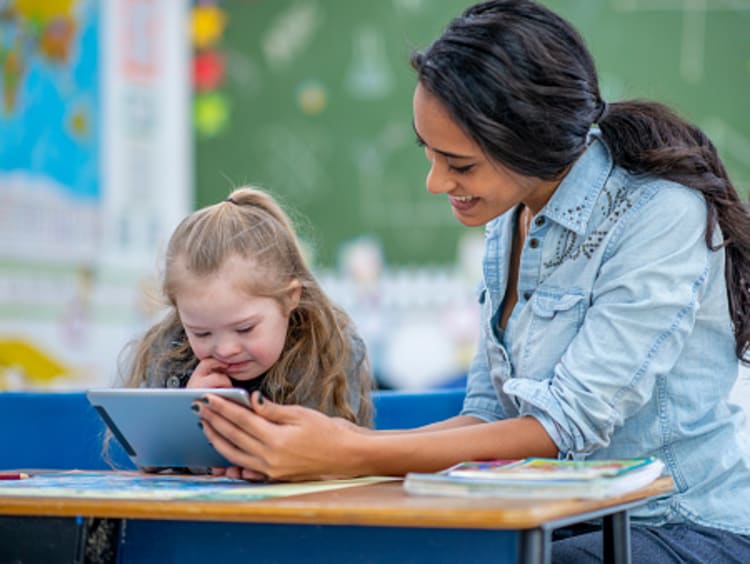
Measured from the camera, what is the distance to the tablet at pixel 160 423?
1.50 meters

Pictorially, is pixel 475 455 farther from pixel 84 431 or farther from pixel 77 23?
pixel 77 23

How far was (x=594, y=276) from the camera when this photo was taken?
1688 millimetres

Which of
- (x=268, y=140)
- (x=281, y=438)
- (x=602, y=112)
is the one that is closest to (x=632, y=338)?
(x=602, y=112)

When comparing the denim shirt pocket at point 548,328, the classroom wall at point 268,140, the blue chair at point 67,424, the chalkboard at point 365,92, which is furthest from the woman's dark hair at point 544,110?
the chalkboard at point 365,92

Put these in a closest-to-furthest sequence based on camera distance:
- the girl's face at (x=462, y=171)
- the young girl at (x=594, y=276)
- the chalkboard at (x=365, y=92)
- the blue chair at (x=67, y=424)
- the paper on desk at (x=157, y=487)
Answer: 1. the paper on desk at (x=157, y=487)
2. the young girl at (x=594, y=276)
3. the girl's face at (x=462, y=171)
4. the blue chair at (x=67, y=424)
5. the chalkboard at (x=365, y=92)

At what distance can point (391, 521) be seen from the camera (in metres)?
1.13

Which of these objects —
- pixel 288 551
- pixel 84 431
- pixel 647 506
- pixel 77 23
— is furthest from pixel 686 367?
pixel 77 23

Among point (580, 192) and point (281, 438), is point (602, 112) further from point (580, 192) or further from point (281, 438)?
point (281, 438)

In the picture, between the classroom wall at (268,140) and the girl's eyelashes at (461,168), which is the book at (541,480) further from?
the classroom wall at (268,140)

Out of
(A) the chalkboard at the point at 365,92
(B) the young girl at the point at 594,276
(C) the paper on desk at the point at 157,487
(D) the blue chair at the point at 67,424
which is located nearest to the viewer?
(C) the paper on desk at the point at 157,487

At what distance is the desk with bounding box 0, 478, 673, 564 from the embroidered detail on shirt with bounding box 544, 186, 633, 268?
1.39ft

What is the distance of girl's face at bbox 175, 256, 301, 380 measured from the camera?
1.84 meters

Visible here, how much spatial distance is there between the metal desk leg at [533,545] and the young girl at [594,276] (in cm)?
36

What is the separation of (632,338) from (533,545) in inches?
20.1
